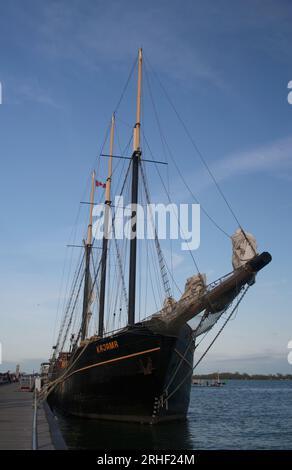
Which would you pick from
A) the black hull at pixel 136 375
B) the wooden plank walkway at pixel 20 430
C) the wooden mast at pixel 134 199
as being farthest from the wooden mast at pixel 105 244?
the wooden plank walkway at pixel 20 430

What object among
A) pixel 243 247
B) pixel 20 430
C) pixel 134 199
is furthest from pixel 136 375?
pixel 134 199

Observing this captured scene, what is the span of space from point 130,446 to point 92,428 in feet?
17.1

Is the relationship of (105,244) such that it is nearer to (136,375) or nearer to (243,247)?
(136,375)

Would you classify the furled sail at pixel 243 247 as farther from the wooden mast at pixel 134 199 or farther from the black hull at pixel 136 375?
the wooden mast at pixel 134 199

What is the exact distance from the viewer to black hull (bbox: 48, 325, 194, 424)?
21688 millimetres

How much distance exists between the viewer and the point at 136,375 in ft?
71.4

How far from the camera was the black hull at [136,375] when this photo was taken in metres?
21.7

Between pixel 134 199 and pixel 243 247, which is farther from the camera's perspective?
pixel 134 199

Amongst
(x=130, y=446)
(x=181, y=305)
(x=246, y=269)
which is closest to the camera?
(x=130, y=446)

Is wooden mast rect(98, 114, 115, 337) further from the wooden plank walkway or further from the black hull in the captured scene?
the wooden plank walkway

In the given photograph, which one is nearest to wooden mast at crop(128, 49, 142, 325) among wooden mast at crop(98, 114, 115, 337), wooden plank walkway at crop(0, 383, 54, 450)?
wooden mast at crop(98, 114, 115, 337)

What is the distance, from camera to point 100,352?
23766 mm
